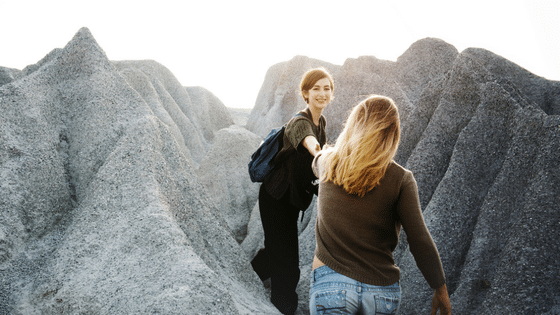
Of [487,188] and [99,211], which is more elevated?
[487,188]

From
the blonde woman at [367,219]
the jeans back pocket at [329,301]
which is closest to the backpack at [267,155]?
the blonde woman at [367,219]

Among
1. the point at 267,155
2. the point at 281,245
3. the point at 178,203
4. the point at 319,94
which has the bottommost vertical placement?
the point at 281,245

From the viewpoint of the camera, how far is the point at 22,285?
121 inches

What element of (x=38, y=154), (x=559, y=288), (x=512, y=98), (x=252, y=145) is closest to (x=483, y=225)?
(x=559, y=288)

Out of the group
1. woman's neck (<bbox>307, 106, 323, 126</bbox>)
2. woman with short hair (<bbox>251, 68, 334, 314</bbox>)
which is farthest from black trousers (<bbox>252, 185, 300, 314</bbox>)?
woman's neck (<bbox>307, 106, 323, 126</bbox>)

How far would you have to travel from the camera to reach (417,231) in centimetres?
186

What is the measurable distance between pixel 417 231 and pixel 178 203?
117 inches

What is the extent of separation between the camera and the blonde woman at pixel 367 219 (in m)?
1.77

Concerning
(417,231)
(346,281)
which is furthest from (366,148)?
(346,281)

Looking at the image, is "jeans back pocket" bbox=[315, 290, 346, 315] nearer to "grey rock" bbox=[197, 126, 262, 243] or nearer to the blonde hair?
the blonde hair

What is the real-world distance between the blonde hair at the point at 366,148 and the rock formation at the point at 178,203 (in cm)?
161

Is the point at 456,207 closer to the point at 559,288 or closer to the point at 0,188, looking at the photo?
the point at 559,288

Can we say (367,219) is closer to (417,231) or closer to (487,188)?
(417,231)

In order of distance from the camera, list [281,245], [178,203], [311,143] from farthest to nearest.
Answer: [178,203], [281,245], [311,143]
